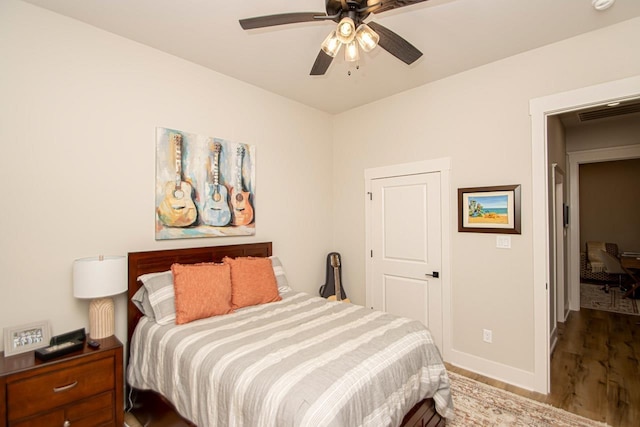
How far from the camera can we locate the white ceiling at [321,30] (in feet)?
6.59

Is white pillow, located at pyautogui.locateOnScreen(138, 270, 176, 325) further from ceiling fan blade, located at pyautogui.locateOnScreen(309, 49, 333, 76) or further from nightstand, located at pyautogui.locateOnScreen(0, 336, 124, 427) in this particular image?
ceiling fan blade, located at pyautogui.locateOnScreen(309, 49, 333, 76)

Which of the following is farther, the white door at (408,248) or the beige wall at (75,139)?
the white door at (408,248)

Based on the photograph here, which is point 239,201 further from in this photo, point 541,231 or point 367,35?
point 541,231

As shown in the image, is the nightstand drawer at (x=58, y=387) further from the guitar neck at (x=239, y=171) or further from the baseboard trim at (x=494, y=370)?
the baseboard trim at (x=494, y=370)

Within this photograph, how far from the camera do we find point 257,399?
1326mm

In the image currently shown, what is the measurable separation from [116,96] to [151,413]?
7.60ft

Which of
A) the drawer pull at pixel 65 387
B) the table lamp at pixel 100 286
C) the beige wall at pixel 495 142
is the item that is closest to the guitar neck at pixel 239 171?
the table lamp at pixel 100 286

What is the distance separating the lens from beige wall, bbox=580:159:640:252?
644 cm

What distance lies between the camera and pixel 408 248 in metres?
3.38

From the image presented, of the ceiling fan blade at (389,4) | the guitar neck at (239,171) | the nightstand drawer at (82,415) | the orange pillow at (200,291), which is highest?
the ceiling fan blade at (389,4)

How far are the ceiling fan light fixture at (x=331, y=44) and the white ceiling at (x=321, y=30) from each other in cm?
48

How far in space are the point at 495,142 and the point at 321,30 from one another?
6.03 feet

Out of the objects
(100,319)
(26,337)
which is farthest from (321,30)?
(26,337)

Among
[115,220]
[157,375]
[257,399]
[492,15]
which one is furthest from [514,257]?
[115,220]
